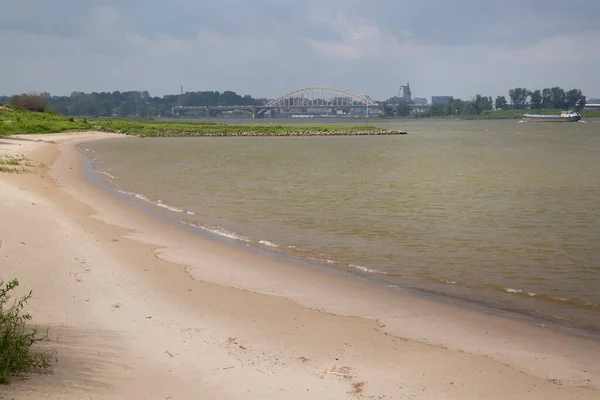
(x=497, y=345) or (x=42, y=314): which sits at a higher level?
(x=42, y=314)

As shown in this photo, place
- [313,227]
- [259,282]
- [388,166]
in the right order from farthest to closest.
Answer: [388,166], [313,227], [259,282]

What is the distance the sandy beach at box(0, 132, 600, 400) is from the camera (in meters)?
6.16

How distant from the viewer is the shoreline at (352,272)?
904cm

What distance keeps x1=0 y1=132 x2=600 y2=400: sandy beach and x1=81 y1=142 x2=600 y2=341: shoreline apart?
0.24m

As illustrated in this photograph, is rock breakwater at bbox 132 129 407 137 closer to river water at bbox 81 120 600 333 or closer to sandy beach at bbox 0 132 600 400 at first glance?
river water at bbox 81 120 600 333

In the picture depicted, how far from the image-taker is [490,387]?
6465mm

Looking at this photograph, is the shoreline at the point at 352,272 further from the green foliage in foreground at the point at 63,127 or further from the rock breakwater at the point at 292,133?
the rock breakwater at the point at 292,133

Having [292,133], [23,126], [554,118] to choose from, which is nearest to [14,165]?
[23,126]

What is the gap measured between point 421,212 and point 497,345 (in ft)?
38.7

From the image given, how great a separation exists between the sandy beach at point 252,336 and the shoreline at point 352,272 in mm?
243

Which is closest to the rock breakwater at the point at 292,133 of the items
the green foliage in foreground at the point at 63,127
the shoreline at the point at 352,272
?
the green foliage in foreground at the point at 63,127

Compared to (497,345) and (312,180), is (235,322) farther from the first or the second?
(312,180)

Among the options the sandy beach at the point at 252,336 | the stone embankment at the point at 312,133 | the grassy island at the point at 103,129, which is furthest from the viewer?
the stone embankment at the point at 312,133

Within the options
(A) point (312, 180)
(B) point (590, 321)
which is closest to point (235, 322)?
Result: (B) point (590, 321)
